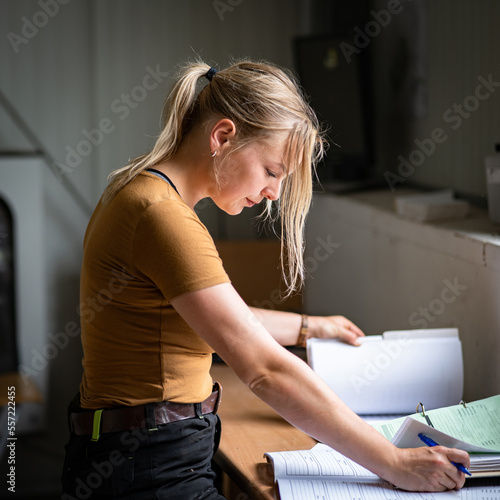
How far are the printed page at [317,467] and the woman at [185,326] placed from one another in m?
0.08

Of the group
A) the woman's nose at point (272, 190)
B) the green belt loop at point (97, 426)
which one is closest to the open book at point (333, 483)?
the green belt loop at point (97, 426)

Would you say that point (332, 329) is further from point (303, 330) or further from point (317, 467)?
point (317, 467)

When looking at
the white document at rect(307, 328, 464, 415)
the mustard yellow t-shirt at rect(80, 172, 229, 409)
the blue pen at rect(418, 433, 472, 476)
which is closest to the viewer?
the mustard yellow t-shirt at rect(80, 172, 229, 409)

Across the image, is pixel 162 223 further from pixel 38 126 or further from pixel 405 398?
pixel 38 126

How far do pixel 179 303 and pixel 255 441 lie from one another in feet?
1.48

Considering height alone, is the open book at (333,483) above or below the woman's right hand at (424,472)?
below

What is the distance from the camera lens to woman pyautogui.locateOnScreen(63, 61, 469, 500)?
0.97 metres

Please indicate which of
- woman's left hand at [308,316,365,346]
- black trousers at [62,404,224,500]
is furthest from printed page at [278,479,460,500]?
woman's left hand at [308,316,365,346]

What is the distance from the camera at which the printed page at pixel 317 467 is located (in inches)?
43.3

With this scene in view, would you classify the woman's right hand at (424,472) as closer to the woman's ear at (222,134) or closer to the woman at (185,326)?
the woman at (185,326)

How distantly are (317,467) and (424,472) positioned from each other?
0.60 feet

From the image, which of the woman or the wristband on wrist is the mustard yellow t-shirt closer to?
the woman

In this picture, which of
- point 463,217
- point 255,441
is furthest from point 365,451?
point 463,217

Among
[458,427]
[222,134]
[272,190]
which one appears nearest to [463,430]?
[458,427]
